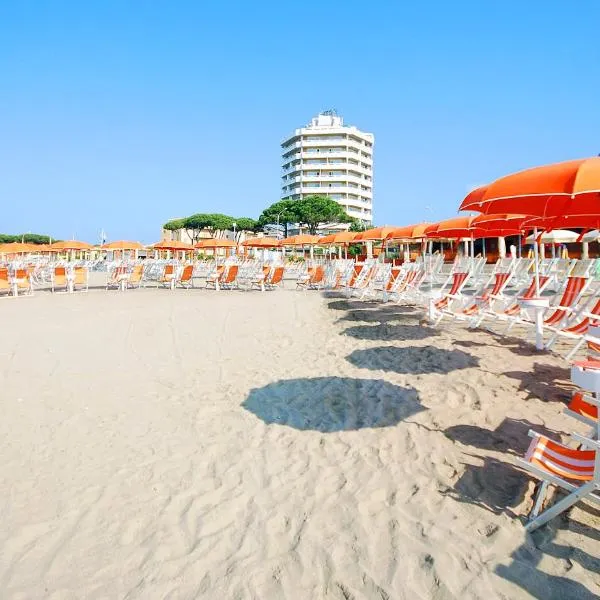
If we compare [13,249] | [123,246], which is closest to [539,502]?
[123,246]

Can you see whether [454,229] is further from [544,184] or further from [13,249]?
[13,249]

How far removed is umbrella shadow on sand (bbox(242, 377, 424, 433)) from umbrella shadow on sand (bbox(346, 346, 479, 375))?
496 millimetres

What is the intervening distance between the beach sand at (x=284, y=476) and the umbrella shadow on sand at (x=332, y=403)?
22 millimetres

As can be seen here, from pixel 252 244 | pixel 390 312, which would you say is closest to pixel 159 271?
pixel 252 244

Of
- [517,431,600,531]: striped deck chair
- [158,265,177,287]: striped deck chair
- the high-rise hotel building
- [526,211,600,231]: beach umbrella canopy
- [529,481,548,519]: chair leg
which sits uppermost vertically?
the high-rise hotel building

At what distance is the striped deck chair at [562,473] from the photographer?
216cm

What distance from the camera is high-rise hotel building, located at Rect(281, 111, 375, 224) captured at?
76.6 metres

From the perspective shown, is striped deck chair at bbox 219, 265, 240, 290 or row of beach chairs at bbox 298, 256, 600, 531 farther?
striped deck chair at bbox 219, 265, 240, 290

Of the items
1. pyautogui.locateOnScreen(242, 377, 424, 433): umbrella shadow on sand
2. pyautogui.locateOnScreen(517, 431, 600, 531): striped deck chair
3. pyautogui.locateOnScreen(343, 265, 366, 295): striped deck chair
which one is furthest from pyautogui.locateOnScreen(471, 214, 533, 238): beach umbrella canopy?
pyautogui.locateOnScreen(517, 431, 600, 531): striped deck chair

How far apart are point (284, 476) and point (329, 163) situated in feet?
254

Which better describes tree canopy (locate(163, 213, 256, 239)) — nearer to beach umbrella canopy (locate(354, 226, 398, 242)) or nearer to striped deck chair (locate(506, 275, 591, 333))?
beach umbrella canopy (locate(354, 226, 398, 242))

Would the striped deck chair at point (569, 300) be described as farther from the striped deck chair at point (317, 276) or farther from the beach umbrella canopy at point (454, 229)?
the striped deck chair at point (317, 276)

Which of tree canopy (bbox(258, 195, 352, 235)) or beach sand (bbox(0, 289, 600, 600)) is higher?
Answer: tree canopy (bbox(258, 195, 352, 235))

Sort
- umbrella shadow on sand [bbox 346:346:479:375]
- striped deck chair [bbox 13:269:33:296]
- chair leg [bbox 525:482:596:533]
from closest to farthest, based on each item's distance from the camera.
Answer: chair leg [bbox 525:482:596:533]
umbrella shadow on sand [bbox 346:346:479:375]
striped deck chair [bbox 13:269:33:296]
